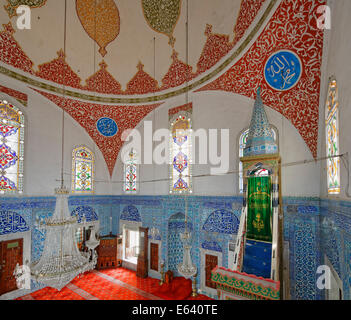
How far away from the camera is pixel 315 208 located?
4.04 meters

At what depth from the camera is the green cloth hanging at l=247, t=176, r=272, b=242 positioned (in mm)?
3670

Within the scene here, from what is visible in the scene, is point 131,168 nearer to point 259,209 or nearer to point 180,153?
point 180,153

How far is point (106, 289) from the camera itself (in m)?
5.87

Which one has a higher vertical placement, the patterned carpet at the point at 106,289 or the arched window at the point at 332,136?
the arched window at the point at 332,136

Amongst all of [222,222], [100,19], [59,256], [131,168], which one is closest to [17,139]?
[131,168]

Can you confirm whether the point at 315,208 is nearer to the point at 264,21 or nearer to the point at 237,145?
the point at 237,145

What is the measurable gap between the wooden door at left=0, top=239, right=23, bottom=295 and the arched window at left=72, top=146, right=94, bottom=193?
2018mm

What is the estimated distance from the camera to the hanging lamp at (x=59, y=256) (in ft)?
8.95

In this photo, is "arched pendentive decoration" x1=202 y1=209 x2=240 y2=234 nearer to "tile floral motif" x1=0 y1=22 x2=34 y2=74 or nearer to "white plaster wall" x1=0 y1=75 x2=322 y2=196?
"white plaster wall" x1=0 y1=75 x2=322 y2=196

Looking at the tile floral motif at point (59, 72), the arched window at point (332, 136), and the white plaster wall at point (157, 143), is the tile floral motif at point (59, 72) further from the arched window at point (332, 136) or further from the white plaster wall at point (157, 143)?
the arched window at point (332, 136)

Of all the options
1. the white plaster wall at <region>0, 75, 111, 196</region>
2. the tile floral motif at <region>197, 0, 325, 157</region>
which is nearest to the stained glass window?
the tile floral motif at <region>197, 0, 325, 157</region>

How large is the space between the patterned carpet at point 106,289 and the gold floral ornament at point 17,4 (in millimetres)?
6622

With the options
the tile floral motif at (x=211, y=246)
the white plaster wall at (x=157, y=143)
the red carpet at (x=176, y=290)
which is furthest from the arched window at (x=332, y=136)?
the red carpet at (x=176, y=290)

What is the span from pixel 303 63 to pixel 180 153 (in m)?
3.66
